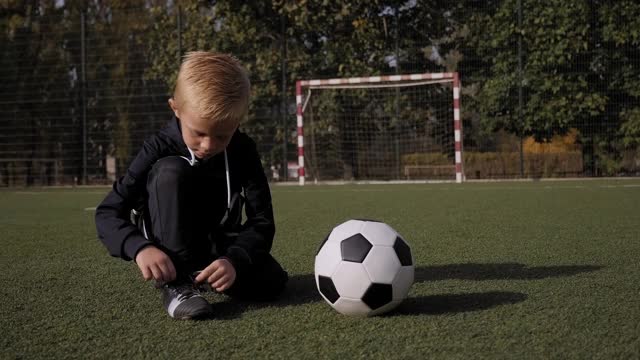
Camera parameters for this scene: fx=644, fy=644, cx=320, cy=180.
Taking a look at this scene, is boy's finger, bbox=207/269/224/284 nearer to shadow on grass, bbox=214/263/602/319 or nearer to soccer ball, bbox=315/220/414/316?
shadow on grass, bbox=214/263/602/319

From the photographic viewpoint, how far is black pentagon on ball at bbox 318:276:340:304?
1919 mm

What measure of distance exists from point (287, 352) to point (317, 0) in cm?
1234

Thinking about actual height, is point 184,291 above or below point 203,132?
below

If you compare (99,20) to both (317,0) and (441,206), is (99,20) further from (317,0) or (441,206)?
(441,206)

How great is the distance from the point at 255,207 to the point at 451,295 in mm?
721

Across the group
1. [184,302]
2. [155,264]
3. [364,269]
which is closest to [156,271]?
[155,264]

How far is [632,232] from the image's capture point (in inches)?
145

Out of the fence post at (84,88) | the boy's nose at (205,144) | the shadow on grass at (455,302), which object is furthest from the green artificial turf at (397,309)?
the fence post at (84,88)

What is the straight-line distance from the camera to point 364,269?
6.33 feet

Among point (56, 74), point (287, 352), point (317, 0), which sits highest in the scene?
point (317, 0)

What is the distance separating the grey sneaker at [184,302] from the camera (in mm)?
1875

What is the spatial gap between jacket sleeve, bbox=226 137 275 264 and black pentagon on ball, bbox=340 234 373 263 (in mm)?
280

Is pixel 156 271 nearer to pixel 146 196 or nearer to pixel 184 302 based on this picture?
pixel 184 302

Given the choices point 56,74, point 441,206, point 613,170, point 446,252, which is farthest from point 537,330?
point 56,74
